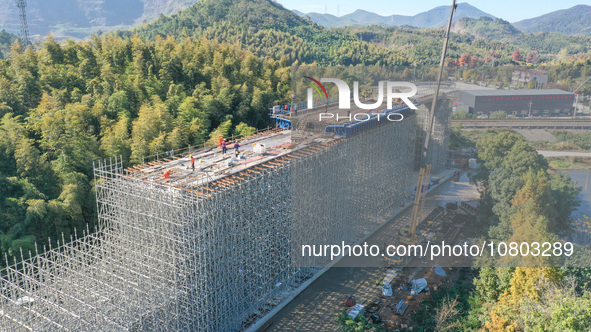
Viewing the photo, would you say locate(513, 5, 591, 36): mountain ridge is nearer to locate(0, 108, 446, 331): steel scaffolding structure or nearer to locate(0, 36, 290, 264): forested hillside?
locate(0, 36, 290, 264): forested hillside

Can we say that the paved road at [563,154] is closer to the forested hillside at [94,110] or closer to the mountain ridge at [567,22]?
the forested hillside at [94,110]

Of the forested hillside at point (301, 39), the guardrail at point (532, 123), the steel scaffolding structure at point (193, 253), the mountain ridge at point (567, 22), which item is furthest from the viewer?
the mountain ridge at point (567, 22)

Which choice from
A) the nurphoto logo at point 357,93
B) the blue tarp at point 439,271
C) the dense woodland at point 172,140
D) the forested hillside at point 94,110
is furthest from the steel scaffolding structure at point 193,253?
the blue tarp at point 439,271

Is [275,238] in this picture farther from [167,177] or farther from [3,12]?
[3,12]

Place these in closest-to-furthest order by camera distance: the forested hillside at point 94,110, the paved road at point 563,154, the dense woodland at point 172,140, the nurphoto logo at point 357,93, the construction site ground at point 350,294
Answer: the dense woodland at point 172,140
the construction site ground at point 350,294
the paved road at point 563,154
the forested hillside at point 94,110
the nurphoto logo at point 357,93

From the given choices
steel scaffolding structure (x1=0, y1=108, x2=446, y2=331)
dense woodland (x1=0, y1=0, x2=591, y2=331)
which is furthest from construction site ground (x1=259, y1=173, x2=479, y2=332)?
dense woodland (x1=0, y1=0, x2=591, y2=331)
